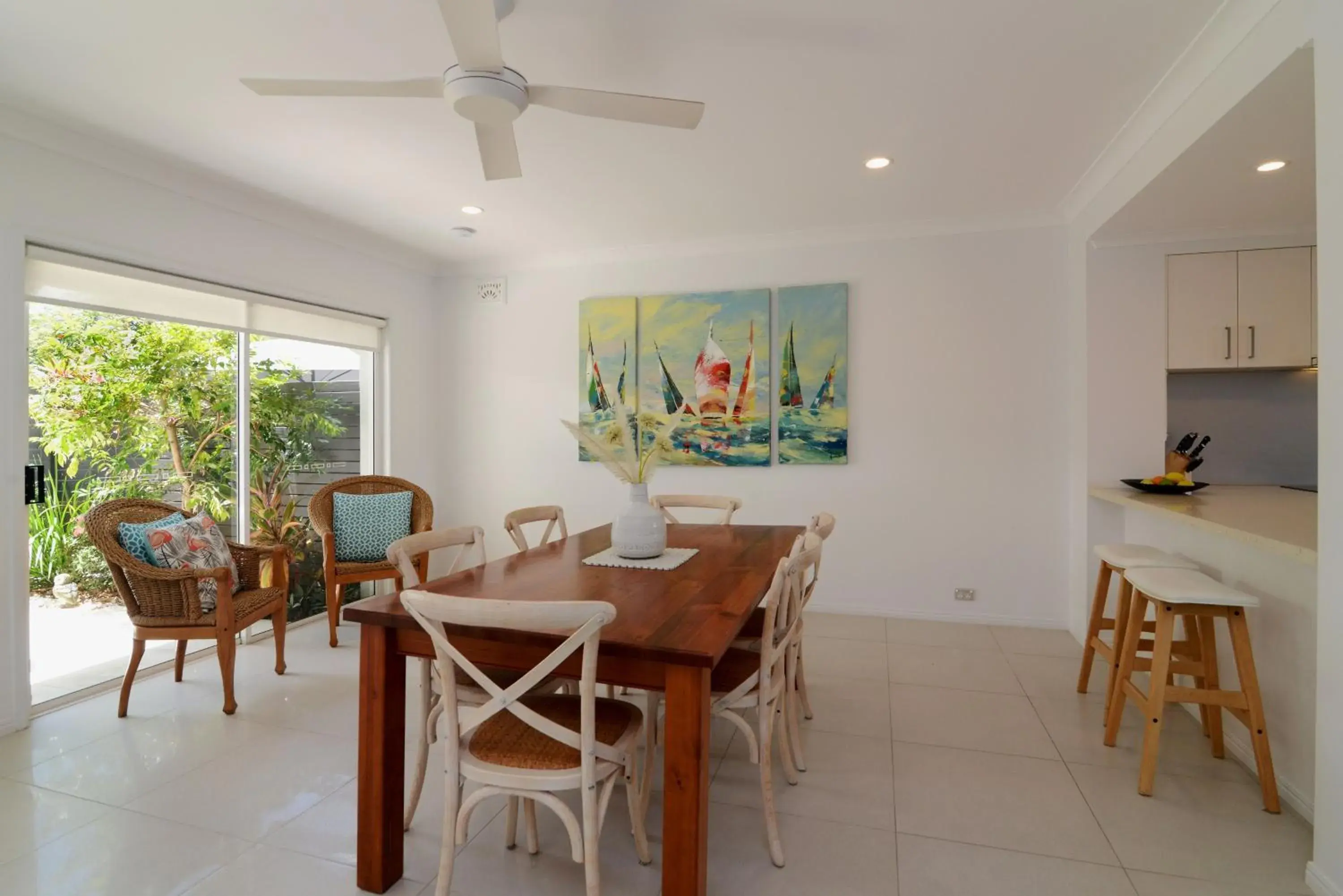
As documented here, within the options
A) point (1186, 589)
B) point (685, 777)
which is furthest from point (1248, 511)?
point (685, 777)

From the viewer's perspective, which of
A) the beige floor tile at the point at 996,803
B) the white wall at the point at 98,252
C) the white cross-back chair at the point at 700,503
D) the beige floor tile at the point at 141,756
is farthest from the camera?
the white cross-back chair at the point at 700,503

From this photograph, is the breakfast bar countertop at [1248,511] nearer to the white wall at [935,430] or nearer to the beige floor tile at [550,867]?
the white wall at [935,430]

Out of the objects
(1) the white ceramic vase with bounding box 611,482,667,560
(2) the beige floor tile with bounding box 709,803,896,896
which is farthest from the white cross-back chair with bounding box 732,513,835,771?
(1) the white ceramic vase with bounding box 611,482,667,560

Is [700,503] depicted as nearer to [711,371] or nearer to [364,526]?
[711,371]

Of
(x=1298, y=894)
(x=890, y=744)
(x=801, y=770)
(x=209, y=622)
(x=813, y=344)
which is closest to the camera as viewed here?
(x=1298, y=894)

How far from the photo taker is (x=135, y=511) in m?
2.98

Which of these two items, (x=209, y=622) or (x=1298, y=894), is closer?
(x=1298, y=894)

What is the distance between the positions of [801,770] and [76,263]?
12.3 feet

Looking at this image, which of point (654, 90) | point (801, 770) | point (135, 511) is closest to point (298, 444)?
point (135, 511)

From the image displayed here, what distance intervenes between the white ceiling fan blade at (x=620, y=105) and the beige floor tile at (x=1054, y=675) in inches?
113

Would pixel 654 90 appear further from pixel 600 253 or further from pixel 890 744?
pixel 890 744

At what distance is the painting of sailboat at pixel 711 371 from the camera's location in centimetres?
435

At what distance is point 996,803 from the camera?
2.12 m

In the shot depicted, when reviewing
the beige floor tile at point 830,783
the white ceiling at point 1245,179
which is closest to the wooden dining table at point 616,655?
the beige floor tile at point 830,783
